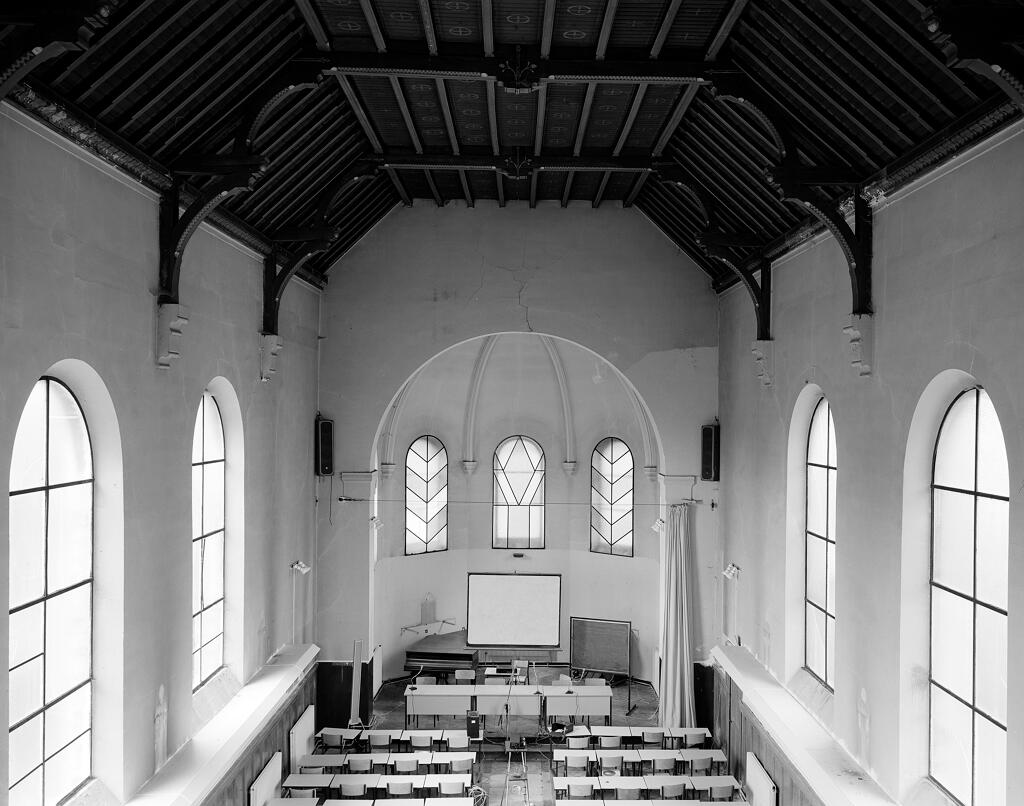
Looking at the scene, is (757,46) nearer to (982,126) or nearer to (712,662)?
(982,126)

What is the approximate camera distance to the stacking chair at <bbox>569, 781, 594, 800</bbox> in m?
12.7

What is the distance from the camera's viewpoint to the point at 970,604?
7723mm

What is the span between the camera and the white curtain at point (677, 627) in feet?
51.7

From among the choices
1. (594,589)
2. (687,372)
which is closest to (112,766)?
(687,372)

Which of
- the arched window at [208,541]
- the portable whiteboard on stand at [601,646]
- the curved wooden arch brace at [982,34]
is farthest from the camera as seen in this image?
the portable whiteboard on stand at [601,646]

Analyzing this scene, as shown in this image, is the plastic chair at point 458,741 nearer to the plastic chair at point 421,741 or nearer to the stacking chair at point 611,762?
the plastic chair at point 421,741

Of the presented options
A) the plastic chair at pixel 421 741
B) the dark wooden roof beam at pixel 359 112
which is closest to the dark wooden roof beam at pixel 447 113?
the dark wooden roof beam at pixel 359 112

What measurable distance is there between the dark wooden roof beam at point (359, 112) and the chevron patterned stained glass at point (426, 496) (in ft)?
30.1

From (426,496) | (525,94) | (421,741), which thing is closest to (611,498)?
(426,496)

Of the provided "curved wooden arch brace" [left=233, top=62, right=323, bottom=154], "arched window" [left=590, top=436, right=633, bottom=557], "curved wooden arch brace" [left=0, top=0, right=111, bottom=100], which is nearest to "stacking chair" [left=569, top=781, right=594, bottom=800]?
"arched window" [left=590, top=436, right=633, bottom=557]

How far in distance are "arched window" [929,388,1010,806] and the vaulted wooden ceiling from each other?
2543 millimetres

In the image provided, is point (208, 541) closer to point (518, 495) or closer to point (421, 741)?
point (421, 741)

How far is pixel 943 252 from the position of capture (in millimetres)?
7754

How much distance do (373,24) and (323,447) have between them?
8780 mm
